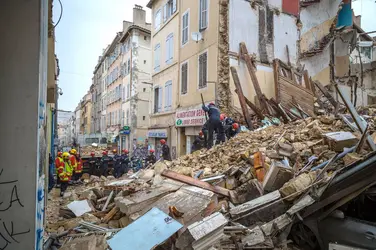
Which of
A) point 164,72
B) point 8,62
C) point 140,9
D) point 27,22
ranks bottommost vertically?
point 8,62

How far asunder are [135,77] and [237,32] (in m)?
16.4

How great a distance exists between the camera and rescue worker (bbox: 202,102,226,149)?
10352mm

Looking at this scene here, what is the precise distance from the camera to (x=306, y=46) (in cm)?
1742

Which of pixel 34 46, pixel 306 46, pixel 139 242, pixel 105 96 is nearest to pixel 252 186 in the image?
pixel 139 242

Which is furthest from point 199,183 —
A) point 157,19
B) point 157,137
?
point 157,19

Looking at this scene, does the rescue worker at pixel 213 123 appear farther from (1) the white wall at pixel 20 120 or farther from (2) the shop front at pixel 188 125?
(1) the white wall at pixel 20 120

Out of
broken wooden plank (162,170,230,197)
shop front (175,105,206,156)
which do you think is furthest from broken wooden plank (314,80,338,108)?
broken wooden plank (162,170,230,197)

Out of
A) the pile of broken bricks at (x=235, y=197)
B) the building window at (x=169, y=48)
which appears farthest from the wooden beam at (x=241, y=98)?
the building window at (x=169, y=48)

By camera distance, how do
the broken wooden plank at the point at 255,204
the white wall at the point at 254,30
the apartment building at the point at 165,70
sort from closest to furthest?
1. the broken wooden plank at the point at 255,204
2. the white wall at the point at 254,30
3. the apartment building at the point at 165,70

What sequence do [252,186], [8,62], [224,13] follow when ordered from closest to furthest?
[8,62] < [252,186] < [224,13]

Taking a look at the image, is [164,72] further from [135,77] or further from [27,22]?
[27,22]

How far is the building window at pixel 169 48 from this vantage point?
18.8 meters

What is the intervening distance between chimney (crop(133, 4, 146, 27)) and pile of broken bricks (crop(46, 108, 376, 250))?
2533 cm

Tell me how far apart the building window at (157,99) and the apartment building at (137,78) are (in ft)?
23.5
